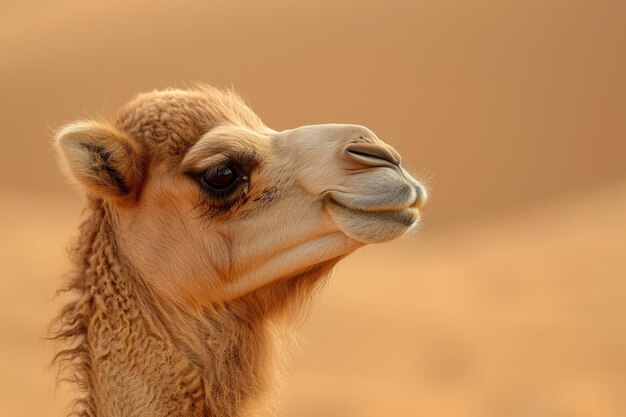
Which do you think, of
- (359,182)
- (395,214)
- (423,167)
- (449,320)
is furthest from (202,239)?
(423,167)

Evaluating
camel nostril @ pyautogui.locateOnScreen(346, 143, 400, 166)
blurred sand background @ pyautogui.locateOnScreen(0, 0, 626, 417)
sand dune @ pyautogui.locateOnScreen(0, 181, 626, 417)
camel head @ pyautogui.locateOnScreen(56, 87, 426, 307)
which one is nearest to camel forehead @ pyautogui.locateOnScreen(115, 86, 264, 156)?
camel head @ pyautogui.locateOnScreen(56, 87, 426, 307)

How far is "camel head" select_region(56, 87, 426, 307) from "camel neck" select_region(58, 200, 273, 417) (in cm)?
8

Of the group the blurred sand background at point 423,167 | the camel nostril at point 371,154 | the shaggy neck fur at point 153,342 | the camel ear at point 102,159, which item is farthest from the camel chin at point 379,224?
the blurred sand background at point 423,167

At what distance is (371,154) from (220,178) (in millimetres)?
605

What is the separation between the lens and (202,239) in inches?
168

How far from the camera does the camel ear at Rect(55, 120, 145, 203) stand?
4168mm

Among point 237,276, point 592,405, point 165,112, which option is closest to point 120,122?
point 165,112

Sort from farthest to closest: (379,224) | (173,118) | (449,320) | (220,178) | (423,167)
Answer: (423,167)
(449,320)
(173,118)
(220,178)
(379,224)

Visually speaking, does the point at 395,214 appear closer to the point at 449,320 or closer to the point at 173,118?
the point at 173,118

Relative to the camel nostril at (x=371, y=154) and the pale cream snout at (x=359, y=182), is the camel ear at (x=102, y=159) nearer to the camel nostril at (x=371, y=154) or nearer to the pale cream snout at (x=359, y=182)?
the pale cream snout at (x=359, y=182)

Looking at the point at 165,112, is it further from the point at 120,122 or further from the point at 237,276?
the point at 237,276

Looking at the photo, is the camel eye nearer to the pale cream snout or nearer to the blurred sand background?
the pale cream snout

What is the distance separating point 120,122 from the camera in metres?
4.46

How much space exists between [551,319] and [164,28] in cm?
983
